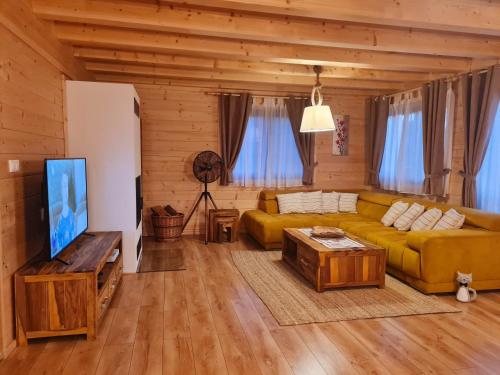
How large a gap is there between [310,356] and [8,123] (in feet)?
8.31

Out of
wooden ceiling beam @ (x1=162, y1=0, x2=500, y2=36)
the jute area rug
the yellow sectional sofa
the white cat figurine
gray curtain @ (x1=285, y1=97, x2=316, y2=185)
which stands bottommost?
the jute area rug

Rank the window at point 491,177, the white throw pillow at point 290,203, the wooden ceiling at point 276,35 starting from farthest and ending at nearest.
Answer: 1. the white throw pillow at point 290,203
2. the window at point 491,177
3. the wooden ceiling at point 276,35

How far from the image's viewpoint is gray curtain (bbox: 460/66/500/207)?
12.8 ft

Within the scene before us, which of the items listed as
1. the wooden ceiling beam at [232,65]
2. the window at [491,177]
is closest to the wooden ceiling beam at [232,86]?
the wooden ceiling beam at [232,65]

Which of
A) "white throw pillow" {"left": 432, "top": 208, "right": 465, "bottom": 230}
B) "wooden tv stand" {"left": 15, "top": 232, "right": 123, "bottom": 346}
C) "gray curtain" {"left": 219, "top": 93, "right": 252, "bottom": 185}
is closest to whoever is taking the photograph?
"wooden tv stand" {"left": 15, "top": 232, "right": 123, "bottom": 346}

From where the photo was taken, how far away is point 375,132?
6.09 m

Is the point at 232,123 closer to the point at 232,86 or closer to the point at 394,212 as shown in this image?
the point at 232,86

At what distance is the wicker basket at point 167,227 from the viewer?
209 inches

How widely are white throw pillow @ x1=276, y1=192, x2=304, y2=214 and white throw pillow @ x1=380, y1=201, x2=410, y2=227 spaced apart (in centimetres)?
132

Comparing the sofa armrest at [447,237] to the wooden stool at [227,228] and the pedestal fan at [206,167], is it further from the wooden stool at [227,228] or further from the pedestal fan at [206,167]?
the pedestal fan at [206,167]

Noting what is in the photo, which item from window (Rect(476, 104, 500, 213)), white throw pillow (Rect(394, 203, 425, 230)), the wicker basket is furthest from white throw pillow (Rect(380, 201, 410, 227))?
the wicker basket

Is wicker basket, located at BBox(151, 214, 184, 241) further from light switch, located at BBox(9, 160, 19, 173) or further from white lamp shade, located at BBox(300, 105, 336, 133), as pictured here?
light switch, located at BBox(9, 160, 19, 173)

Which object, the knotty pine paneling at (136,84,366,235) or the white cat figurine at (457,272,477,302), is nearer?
the white cat figurine at (457,272,477,302)

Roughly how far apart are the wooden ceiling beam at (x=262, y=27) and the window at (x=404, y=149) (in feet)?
4.83
